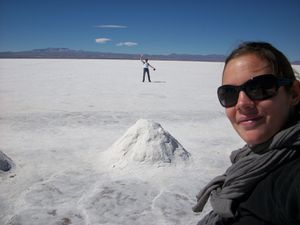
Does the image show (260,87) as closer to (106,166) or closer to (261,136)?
(261,136)

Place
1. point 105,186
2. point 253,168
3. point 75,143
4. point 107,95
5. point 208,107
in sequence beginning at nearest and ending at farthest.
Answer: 1. point 253,168
2. point 105,186
3. point 75,143
4. point 208,107
5. point 107,95

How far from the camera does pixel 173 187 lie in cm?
419

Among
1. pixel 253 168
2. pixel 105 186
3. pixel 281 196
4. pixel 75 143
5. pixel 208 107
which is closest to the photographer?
pixel 281 196

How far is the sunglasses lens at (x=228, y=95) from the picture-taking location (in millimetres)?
1458

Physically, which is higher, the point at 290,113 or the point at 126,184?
the point at 290,113

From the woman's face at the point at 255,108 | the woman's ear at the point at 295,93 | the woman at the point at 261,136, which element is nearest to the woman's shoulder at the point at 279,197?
the woman at the point at 261,136

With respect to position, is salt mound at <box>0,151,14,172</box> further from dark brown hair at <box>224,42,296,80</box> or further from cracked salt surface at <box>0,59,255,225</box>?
dark brown hair at <box>224,42,296,80</box>

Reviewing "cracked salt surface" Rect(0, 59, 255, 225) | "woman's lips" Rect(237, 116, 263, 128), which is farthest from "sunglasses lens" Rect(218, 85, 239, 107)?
"cracked salt surface" Rect(0, 59, 255, 225)

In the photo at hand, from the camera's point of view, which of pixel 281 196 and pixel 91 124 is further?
pixel 91 124

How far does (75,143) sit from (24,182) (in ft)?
5.95

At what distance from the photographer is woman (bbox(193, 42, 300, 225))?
3.90 feet

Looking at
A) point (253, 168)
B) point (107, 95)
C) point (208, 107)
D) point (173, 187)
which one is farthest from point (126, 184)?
point (107, 95)

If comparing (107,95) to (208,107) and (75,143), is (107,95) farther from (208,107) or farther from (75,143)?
(75,143)

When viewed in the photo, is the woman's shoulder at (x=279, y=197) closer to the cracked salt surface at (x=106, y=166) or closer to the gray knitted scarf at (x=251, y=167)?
the gray knitted scarf at (x=251, y=167)
